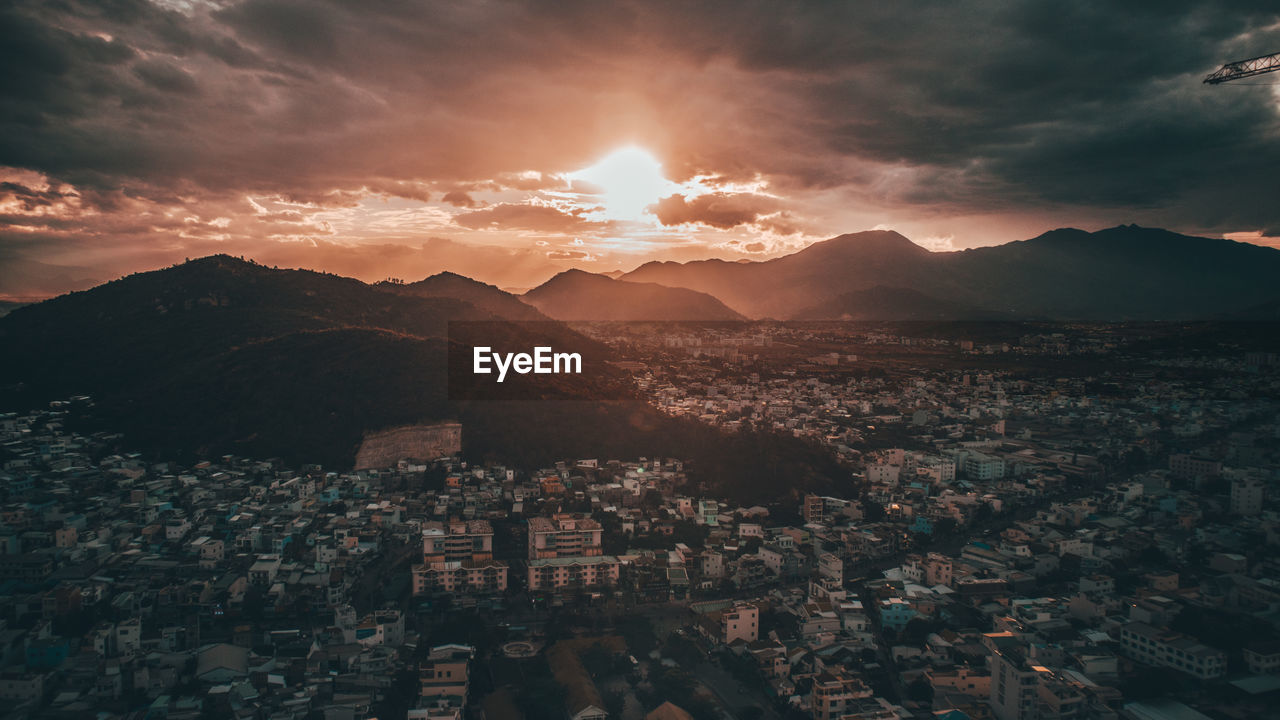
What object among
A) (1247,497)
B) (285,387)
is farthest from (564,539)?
(1247,497)

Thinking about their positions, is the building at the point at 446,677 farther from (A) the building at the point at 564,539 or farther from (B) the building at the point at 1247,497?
(B) the building at the point at 1247,497

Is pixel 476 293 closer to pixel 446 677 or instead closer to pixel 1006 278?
pixel 446 677

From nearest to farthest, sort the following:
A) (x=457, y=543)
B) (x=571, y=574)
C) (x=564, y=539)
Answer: (x=571, y=574)
(x=457, y=543)
(x=564, y=539)

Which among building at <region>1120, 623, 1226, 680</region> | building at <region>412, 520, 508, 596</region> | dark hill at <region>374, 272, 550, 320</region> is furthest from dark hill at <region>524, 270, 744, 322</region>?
building at <region>1120, 623, 1226, 680</region>

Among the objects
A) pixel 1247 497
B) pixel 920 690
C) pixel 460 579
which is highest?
pixel 1247 497

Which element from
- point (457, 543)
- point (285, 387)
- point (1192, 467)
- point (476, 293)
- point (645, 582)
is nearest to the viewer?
point (645, 582)

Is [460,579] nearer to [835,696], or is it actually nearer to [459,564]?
[459,564]

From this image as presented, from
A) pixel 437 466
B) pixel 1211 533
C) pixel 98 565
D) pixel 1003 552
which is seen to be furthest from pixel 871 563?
pixel 98 565

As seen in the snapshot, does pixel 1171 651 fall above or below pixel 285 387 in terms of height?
below

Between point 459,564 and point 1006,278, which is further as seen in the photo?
point 1006,278
